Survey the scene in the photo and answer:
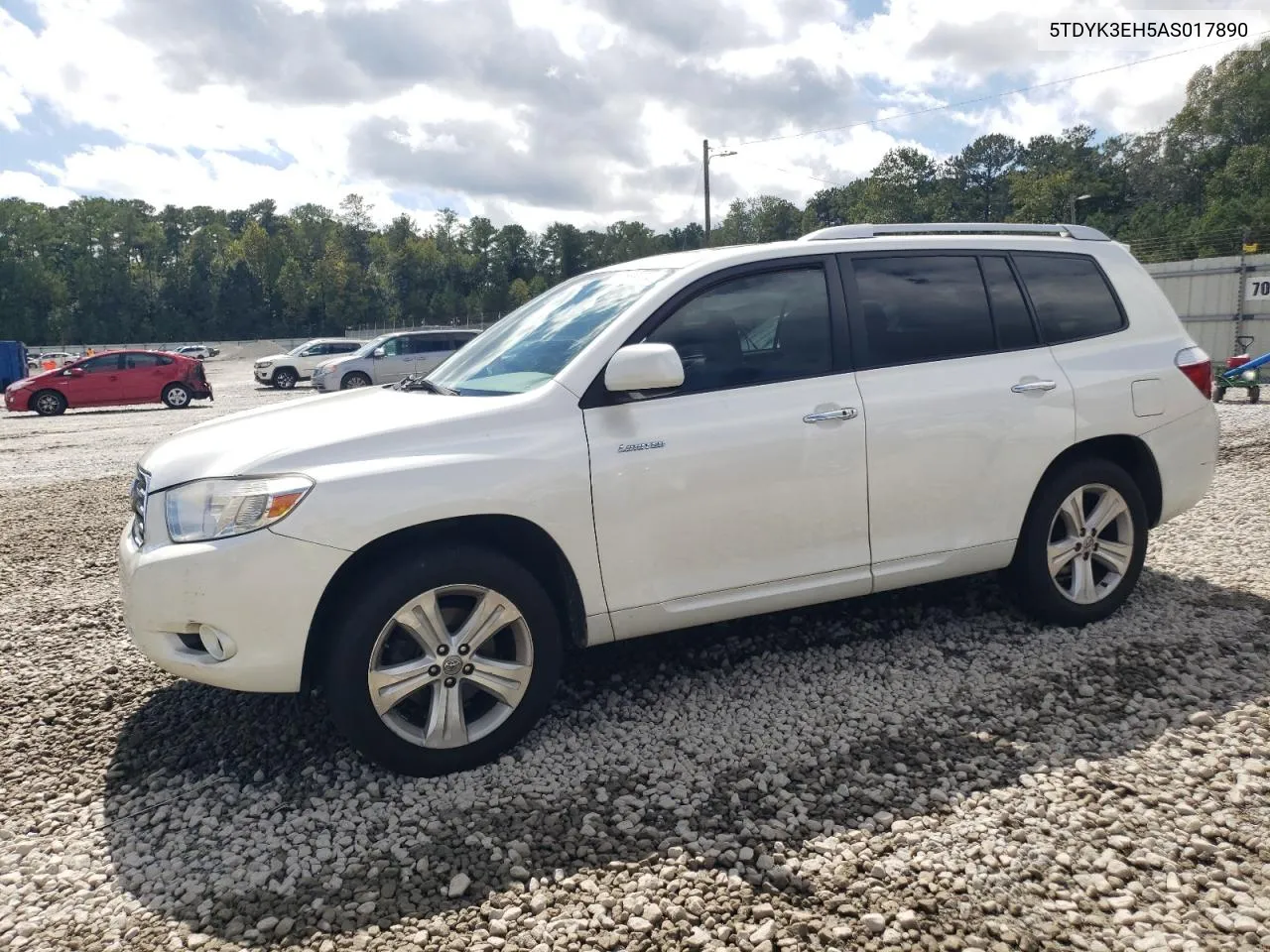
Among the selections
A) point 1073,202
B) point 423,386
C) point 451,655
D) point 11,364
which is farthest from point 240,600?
point 1073,202

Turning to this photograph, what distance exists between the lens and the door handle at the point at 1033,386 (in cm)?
412

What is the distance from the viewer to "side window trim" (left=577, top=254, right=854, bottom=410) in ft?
11.2

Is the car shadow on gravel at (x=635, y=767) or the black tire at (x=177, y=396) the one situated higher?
the black tire at (x=177, y=396)

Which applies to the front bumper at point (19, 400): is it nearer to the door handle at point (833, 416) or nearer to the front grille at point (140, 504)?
the front grille at point (140, 504)

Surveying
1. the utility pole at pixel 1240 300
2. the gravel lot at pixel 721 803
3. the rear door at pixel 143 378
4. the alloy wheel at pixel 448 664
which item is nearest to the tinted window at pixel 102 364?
the rear door at pixel 143 378

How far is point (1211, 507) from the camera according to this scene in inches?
271

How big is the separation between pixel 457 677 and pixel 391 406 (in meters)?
1.11

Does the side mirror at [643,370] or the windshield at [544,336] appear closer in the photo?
the side mirror at [643,370]

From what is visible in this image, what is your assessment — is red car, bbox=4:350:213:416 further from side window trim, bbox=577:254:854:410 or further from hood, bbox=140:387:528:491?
side window trim, bbox=577:254:854:410

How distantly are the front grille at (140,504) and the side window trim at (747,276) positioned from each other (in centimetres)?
162

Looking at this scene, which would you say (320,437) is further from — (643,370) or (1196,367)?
(1196,367)

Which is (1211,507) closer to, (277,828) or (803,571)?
(803,571)

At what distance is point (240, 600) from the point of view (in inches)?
117

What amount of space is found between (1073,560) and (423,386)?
3235mm
